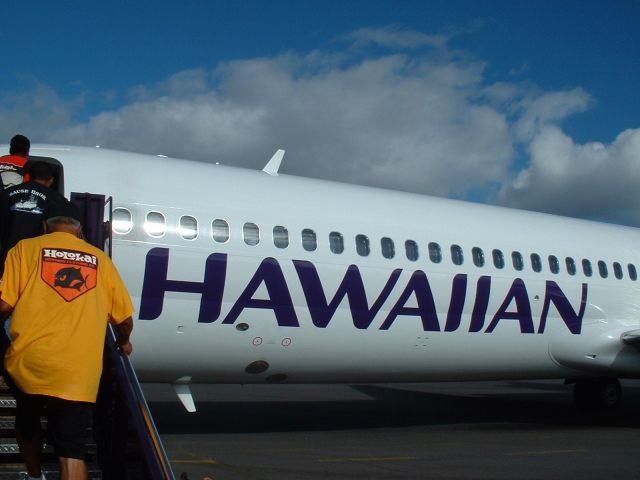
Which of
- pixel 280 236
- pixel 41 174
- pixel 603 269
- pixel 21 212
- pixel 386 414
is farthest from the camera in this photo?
pixel 386 414

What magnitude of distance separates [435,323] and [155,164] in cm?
476

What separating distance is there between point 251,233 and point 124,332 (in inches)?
209

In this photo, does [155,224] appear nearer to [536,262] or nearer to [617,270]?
[536,262]

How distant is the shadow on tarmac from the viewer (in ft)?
43.1

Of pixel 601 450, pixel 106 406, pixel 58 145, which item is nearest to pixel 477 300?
pixel 601 450

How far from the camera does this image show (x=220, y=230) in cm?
981

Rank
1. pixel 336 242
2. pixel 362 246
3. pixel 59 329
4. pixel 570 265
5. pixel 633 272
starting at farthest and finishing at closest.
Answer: pixel 633 272, pixel 570 265, pixel 362 246, pixel 336 242, pixel 59 329

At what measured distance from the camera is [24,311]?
428 cm

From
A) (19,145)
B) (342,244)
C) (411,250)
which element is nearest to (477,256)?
(411,250)

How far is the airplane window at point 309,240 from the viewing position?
34.1ft

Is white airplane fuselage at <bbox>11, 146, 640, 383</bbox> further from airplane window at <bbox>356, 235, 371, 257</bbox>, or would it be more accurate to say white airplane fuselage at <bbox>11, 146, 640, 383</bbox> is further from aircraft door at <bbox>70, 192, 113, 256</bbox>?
aircraft door at <bbox>70, 192, 113, 256</bbox>

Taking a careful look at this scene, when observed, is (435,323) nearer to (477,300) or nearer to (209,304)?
(477,300)

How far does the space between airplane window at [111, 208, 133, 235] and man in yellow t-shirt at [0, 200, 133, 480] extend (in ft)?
14.9

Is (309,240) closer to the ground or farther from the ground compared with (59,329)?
farther from the ground
